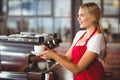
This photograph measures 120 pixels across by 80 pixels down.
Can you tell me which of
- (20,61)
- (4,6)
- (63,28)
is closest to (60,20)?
(63,28)

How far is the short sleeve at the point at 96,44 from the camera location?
1.81 meters

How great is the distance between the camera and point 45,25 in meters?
4.62

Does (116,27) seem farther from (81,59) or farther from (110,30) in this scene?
(81,59)

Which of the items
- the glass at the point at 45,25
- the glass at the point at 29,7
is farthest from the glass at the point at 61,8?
the glass at the point at 29,7

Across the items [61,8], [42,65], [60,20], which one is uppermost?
[61,8]

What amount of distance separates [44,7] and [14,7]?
499mm

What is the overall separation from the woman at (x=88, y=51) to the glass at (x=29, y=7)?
2.81m

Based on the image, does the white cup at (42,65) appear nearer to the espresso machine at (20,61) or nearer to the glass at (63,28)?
the espresso machine at (20,61)

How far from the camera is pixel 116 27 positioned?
14.6 feet

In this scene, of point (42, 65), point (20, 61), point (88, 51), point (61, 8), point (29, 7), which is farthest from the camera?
point (29, 7)

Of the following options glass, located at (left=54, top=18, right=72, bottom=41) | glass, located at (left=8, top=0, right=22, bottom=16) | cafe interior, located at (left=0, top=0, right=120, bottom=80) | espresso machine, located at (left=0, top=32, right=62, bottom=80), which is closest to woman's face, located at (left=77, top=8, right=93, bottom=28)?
espresso machine, located at (left=0, top=32, right=62, bottom=80)

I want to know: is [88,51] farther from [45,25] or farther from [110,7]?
[45,25]

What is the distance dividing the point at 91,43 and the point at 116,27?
272cm

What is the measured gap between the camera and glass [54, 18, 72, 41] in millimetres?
4496
